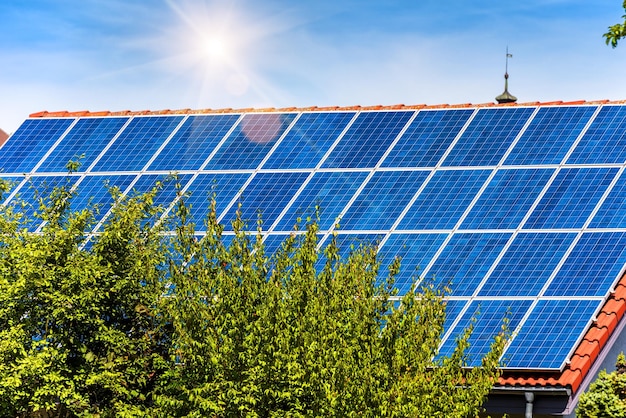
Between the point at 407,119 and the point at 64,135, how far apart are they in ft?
30.1

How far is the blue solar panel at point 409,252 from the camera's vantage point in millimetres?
23812

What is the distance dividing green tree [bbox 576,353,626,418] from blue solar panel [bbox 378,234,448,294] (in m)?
4.95

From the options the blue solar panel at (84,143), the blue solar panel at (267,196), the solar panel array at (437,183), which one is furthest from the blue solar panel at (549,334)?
the blue solar panel at (84,143)

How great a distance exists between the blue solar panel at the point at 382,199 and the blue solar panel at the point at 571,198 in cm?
293

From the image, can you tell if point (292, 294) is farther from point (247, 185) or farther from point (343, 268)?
point (247, 185)

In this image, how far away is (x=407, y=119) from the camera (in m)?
29.2

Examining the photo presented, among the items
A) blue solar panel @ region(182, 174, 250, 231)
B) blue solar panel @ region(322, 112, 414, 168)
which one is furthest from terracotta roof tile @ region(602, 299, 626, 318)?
blue solar panel @ region(182, 174, 250, 231)

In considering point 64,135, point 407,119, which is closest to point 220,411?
point 407,119

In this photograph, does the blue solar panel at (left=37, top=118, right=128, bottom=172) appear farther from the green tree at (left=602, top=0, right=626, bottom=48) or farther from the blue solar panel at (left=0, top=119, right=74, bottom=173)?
the green tree at (left=602, top=0, right=626, bottom=48)

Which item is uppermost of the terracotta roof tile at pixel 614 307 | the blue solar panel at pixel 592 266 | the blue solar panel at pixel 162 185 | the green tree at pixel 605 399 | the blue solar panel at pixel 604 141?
the blue solar panel at pixel 604 141

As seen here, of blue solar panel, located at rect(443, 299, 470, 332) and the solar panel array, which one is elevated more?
the solar panel array

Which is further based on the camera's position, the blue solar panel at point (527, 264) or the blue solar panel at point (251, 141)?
the blue solar panel at point (251, 141)

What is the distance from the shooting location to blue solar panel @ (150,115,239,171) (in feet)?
94.9

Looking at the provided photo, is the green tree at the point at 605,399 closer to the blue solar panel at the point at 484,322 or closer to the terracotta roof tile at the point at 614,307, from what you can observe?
the blue solar panel at the point at 484,322
